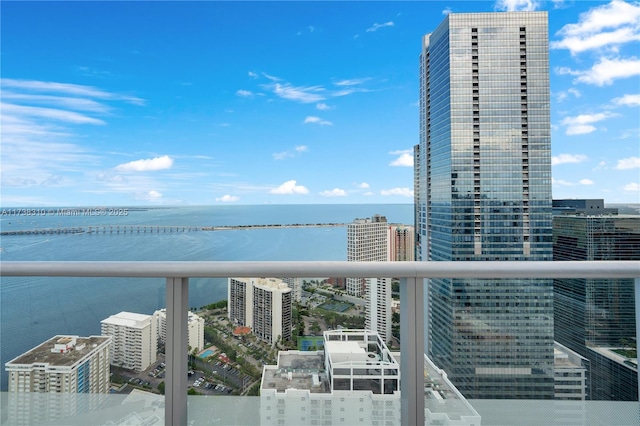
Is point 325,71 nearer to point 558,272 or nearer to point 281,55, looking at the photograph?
point 281,55

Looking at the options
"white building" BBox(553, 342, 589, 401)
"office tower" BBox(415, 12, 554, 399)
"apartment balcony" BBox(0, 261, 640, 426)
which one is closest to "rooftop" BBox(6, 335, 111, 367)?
"apartment balcony" BBox(0, 261, 640, 426)

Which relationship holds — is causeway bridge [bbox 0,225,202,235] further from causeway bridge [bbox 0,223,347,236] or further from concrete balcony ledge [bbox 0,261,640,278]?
concrete balcony ledge [bbox 0,261,640,278]

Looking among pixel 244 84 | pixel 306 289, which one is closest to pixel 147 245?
pixel 306 289

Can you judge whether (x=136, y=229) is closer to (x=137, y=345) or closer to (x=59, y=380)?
(x=59, y=380)

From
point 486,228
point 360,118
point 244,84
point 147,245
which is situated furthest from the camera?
point 360,118

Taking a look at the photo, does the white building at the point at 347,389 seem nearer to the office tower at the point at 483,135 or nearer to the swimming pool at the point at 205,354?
the swimming pool at the point at 205,354

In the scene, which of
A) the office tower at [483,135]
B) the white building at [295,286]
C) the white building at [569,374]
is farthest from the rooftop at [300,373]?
the office tower at [483,135]
